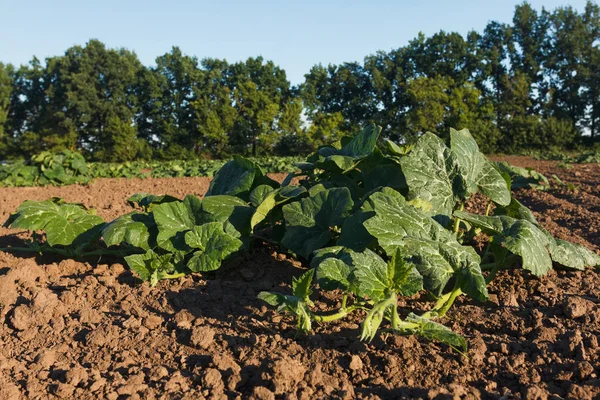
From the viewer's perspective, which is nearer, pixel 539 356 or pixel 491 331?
pixel 539 356

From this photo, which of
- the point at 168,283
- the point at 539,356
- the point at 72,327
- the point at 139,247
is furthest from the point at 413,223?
the point at 139,247

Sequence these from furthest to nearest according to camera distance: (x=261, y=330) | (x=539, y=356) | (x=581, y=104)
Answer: (x=581, y=104) < (x=261, y=330) < (x=539, y=356)

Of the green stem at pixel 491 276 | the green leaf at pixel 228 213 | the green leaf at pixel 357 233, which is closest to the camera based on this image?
the green leaf at pixel 357 233

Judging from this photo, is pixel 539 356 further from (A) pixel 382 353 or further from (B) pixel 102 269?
(B) pixel 102 269

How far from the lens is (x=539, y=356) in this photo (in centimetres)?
205

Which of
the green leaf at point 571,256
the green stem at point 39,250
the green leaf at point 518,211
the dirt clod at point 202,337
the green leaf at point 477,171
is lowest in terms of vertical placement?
the green stem at point 39,250

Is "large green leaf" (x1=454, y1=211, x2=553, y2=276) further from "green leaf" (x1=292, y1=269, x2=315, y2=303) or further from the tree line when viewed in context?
→ the tree line

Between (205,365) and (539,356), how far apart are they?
49.6 inches

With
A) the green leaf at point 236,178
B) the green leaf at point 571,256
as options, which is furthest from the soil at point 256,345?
the green leaf at point 236,178

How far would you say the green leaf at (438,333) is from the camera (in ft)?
6.43

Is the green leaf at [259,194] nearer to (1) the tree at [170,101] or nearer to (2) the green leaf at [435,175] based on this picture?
(2) the green leaf at [435,175]

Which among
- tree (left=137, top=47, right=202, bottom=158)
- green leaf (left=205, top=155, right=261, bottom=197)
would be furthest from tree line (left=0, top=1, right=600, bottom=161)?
green leaf (left=205, top=155, right=261, bottom=197)

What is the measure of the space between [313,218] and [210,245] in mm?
588

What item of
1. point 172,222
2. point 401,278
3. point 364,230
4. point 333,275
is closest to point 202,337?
point 333,275
